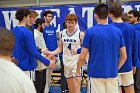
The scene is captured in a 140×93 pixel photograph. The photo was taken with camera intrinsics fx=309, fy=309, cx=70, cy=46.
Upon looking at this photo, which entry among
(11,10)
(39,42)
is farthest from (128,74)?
(11,10)

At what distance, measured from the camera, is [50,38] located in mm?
5754

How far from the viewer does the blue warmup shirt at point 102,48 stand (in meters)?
3.28

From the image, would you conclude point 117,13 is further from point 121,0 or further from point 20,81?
point 121,0

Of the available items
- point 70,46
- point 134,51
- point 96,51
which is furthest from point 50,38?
point 96,51

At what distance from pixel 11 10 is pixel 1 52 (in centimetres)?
755

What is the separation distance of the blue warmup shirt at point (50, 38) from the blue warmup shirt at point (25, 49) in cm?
161

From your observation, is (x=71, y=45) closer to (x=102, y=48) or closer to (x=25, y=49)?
(x=25, y=49)

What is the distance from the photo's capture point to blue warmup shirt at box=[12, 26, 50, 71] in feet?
12.7

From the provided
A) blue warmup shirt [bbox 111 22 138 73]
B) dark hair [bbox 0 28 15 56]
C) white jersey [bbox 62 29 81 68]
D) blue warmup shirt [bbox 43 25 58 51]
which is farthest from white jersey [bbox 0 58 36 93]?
blue warmup shirt [bbox 43 25 58 51]

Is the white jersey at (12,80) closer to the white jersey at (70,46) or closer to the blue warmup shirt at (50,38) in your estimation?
the white jersey at (70,46)

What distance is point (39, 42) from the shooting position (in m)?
5.32

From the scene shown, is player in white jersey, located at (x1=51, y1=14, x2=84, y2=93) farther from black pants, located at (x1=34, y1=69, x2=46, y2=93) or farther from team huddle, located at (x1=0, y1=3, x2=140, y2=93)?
black pants, located at (x1=34, y1=69, x2=46, y2=93)

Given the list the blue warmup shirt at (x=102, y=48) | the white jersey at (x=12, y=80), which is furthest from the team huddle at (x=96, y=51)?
the white jersey at (x=12, y=80)

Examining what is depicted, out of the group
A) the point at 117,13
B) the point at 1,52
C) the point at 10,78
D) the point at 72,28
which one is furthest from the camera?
the point at 72,28
